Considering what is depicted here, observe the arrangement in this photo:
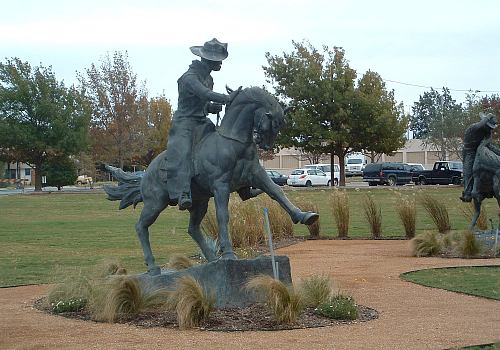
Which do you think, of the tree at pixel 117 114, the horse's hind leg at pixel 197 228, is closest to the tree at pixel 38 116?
the tree at pixel 117 114

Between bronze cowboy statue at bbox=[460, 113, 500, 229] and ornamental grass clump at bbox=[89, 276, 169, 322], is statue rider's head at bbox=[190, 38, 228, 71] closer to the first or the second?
ornamental grass clump at bbox=[89, 276, 169, 322]

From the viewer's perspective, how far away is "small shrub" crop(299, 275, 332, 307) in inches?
361

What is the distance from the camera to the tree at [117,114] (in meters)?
52.2

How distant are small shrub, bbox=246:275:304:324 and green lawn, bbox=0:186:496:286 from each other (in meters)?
5.15

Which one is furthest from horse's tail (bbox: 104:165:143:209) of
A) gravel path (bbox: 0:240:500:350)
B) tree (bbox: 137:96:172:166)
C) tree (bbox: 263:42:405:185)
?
tree (bbox: 137:96:172:166)

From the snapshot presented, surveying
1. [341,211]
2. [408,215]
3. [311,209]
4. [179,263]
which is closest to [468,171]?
[408,215]

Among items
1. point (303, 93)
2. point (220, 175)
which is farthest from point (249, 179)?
point (303, 93)

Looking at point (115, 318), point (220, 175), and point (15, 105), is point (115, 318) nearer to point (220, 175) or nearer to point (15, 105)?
point (220, 175)

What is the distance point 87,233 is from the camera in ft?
69.6

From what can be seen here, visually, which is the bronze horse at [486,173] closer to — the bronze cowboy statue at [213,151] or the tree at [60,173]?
the bronze cowboy statue at [213,151]

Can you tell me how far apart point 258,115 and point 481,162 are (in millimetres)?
7812

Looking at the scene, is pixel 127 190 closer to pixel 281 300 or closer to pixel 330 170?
pixel 281 300

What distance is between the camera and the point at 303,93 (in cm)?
4219

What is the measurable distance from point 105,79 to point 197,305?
1864 inches
